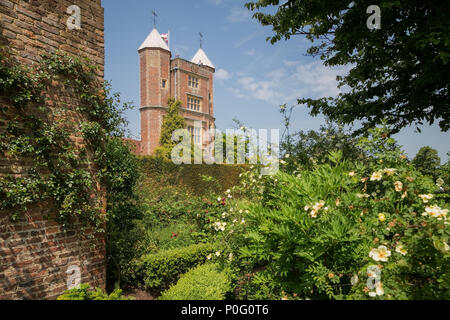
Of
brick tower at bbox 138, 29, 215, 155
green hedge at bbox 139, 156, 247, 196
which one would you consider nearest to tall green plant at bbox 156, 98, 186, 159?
brick tower at bbox 138, 29, 215, 155

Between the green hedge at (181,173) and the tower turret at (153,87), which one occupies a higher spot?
the tower turret at (153,87)

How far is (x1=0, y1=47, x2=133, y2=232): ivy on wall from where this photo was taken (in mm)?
3307

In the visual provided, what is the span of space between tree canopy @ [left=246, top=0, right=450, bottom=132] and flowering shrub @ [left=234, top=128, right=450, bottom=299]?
2.03m

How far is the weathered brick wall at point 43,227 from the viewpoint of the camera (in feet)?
10.8

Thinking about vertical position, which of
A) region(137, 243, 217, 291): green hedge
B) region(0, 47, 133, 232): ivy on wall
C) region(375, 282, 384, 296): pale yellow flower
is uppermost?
region(0, 47, 133, 232): ivy on wall

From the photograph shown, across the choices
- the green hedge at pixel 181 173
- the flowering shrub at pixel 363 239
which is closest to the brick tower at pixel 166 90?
the green hedge at pixel 181 173

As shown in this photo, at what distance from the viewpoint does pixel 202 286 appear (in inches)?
137

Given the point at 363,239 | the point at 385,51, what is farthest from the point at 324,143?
the point at 363,239

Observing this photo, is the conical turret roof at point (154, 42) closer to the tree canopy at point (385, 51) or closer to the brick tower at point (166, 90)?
the brick tower at point (166, 90)

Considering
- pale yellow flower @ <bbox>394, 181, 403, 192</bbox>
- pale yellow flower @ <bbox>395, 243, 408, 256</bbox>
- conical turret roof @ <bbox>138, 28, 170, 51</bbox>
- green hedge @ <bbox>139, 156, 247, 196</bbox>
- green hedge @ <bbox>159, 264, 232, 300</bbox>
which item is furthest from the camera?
conical turret roof @ <bbox>138, 28, 170, 51</bbox>

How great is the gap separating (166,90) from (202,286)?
23893 millimetres

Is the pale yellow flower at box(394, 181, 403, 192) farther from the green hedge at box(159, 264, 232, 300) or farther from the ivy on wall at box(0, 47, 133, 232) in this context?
the ivy on wall at box(0, 47, 133, 232)

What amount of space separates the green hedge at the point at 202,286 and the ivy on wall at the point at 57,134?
5.22ft

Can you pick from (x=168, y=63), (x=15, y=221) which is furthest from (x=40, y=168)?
(x=168, y=63)
